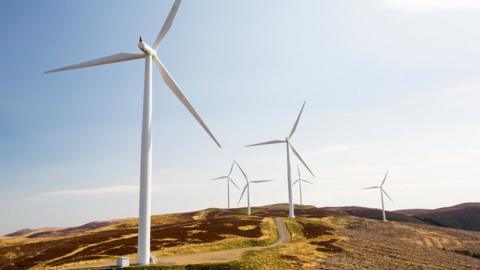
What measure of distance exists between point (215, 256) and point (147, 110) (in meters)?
23.4

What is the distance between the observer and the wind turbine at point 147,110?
40250mm

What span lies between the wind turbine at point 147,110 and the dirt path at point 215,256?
4.60m

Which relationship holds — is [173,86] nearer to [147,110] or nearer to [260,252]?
[147,110]

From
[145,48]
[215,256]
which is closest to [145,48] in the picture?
[145,48]

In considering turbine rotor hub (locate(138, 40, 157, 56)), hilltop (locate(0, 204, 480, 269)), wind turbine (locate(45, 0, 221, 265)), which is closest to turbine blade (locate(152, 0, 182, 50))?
wind turbine (locate(45, 0, 221, 265))

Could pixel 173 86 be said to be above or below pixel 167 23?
below

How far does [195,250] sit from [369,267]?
2803 cm

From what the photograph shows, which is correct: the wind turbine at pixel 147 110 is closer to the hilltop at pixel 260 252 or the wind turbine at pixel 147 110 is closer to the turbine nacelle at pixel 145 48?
the turbine nacelle at pixel 145 48

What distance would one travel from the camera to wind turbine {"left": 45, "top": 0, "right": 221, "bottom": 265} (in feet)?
132

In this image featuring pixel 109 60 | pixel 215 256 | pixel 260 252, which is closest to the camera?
pixel 109 60

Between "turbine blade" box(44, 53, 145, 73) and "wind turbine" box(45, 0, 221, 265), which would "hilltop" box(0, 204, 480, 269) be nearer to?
"wind turbine" box(45, 0, 221, 265)

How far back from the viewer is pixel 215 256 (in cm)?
5078

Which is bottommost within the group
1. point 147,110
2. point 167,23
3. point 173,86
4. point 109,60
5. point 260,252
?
point 260,252

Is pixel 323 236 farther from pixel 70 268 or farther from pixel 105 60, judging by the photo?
pixel 105 60
